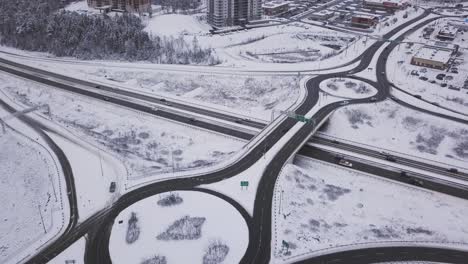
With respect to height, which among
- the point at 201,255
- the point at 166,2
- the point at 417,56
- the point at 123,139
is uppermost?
the point at 166,2

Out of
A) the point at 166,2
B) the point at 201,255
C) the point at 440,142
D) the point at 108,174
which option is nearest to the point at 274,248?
the point at 201,255

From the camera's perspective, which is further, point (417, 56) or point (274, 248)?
point (417, 56)

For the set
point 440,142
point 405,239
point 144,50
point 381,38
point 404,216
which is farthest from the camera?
point 381,38

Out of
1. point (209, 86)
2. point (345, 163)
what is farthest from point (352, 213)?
point (209, 86)

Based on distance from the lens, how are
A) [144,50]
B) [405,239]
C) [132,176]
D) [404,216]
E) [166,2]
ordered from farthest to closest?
[166,2], [144,50], [132,176], [404,216], [405,239]

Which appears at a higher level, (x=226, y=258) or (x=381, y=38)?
(x=381, y=38)

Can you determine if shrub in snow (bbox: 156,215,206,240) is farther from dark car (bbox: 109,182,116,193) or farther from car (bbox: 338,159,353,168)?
car (bbox: 338,159,353,168)

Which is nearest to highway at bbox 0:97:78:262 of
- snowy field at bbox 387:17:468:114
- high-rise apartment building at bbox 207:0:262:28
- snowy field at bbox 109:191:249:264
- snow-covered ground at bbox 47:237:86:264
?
snow-covered ground at bbox 47:237:86:264

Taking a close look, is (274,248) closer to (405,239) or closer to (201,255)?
(201,255)
